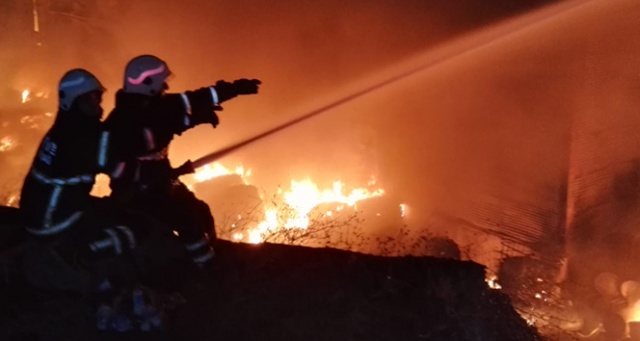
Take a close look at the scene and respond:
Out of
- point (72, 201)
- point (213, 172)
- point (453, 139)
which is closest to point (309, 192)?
point (213, 172)

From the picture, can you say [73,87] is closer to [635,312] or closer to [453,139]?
[635,312]

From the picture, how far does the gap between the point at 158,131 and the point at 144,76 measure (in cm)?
40

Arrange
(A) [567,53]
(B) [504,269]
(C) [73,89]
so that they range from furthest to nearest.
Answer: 1. (A) [567,53]
2. (B) [504,269]
3. (C) [73,89]

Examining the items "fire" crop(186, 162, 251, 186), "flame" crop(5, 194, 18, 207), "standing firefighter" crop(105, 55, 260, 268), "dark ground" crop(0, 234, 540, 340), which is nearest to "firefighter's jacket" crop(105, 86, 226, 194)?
"standing firefighter" crop(105, 55, 260, 268)

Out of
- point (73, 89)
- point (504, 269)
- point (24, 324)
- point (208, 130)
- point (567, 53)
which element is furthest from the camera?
point (208, 130)

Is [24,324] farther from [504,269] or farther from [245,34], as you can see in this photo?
[245,34]

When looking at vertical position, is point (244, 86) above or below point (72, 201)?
above

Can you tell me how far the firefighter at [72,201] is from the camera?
3908 mm

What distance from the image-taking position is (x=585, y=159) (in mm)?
11406

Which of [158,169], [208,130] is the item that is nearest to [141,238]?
[158,169]

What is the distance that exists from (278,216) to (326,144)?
6.94m

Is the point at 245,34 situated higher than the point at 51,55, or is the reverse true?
the point at 245,34

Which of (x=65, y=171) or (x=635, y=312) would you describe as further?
(x=635, y=312)

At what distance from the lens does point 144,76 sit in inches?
167
